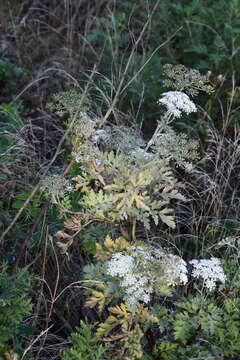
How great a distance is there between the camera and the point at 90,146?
1.83 metres

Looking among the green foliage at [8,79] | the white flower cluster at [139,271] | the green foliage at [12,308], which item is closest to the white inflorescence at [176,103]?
the white flower cluster at [139,271]

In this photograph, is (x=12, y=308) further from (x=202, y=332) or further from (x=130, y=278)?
(x=202, y=332)

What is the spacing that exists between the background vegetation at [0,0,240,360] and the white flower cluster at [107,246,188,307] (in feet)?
0.39

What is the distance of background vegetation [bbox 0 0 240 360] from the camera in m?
1.84

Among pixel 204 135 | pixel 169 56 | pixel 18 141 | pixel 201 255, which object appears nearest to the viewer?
pixel 201 255

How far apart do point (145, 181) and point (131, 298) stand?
1.18ft

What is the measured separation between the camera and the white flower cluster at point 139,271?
5.48ft

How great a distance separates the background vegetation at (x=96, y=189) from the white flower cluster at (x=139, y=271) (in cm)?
12

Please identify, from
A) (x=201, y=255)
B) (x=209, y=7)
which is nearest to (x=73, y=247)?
(x=201, y=255)

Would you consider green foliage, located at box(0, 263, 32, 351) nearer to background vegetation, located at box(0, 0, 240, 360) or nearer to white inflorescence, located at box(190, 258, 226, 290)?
background vegetation, located at box(0, 0, 240, 360)

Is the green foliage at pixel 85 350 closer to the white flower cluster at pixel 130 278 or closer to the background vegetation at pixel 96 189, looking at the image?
the background vegetation at pixel 96 189

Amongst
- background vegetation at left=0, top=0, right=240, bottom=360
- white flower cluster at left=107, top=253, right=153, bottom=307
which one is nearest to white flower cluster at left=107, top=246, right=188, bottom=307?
white flower cluster at left=107, top=253, right=153, bottom=307

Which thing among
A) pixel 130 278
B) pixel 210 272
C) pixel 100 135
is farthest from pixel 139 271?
pixel 100 135

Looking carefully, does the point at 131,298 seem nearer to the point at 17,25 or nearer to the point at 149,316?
the point at 149,316
